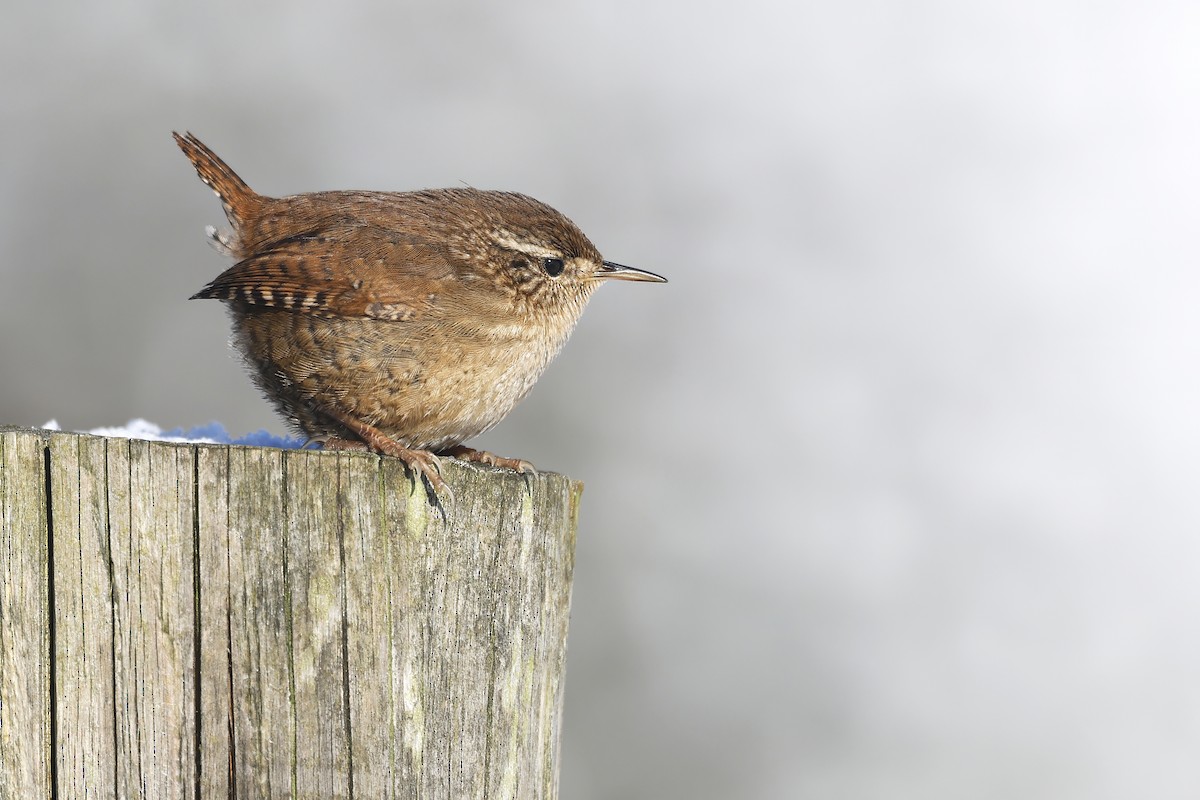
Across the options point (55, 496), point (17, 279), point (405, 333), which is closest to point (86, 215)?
point (17, 279)

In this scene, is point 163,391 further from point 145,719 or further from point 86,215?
point 145,719

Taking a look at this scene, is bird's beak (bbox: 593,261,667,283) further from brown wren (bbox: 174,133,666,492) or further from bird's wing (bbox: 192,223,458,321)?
bird's wing (bbox: 192,223,458,321)

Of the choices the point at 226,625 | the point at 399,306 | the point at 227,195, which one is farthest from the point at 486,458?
the point at 226,625

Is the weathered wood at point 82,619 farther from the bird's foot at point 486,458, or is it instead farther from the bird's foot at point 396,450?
the bird's foot at point 486,458

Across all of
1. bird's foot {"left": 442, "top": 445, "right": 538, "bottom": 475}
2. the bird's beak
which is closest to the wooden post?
bird's foot {"left": 442, "top": 445, "right": 538, "bottom": 475}

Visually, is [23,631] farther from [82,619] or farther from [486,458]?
[486,458]

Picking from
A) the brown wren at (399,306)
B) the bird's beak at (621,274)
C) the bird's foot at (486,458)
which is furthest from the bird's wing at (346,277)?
the bird's beak at (621,274)


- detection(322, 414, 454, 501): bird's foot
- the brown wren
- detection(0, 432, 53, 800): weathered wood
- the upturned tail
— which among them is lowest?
detection(0, 432, 53, 800): weathered wood
